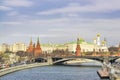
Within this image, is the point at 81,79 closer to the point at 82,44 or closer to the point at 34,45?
the point at 34,45

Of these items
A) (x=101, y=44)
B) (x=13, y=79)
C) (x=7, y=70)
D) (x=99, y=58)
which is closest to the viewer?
(x=13, y=79)

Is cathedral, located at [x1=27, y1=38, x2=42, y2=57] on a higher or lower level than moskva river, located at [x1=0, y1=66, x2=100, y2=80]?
higher

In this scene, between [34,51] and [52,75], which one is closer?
[52,75]

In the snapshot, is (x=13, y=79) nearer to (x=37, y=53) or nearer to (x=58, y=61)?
(x=58, y=61)

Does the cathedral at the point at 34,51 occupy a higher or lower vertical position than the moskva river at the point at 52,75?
higher

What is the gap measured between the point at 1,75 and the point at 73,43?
460ft

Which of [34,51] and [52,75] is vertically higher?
[34,51]

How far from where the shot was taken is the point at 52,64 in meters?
113

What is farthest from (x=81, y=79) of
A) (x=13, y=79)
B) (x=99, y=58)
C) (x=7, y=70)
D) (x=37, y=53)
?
(x=37, y=53)

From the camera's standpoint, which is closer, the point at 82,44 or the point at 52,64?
the point at 52,64

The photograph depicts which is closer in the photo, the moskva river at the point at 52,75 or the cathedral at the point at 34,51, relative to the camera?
the moskva river at the point at 52,75

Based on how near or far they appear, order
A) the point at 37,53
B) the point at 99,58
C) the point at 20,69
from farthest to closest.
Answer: the point at 37,53, the point at 99,58, the point at 20,69

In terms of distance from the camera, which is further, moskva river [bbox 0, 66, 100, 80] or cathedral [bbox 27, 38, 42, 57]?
cathedral [bbox 27, 38, 42, 57]

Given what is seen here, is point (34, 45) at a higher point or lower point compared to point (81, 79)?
higher
